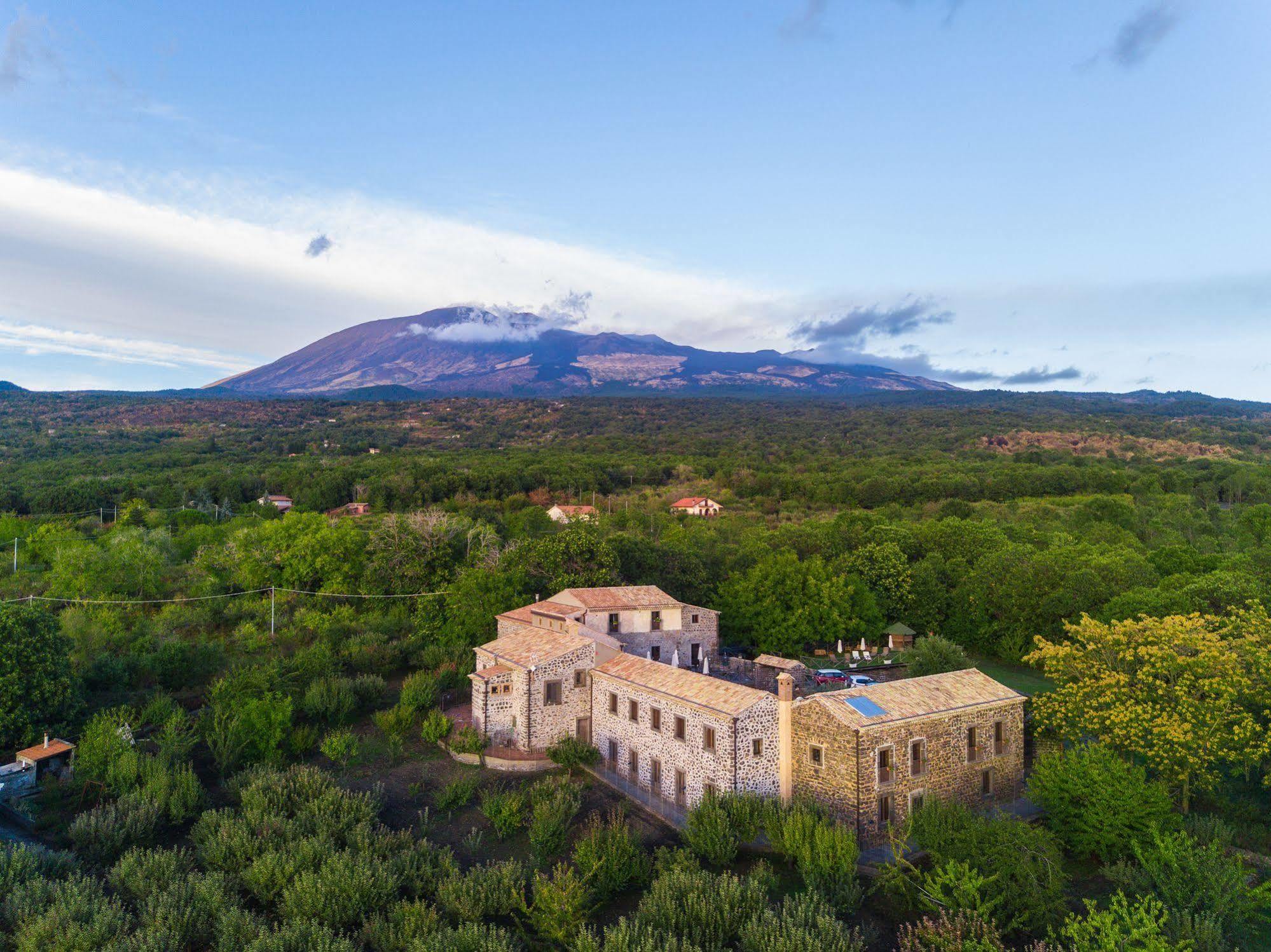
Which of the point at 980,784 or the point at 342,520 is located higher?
the point at 342,520

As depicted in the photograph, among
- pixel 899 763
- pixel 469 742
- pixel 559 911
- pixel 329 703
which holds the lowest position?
pixel 469 742

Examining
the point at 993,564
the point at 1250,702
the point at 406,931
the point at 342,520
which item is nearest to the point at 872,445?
the point at 993,564

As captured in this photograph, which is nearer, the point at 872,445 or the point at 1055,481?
the point at 1055,481

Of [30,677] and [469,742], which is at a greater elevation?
[30,677]

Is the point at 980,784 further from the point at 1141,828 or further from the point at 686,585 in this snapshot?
the point at 686,585

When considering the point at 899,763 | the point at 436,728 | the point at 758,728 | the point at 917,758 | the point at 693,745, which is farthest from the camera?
the point at 436,728

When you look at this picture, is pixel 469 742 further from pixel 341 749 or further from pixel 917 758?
pixel 917 758

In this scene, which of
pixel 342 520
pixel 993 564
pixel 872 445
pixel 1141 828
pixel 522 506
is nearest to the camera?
pixel 1141 828

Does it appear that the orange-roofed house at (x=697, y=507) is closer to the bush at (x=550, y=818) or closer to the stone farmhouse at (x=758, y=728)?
the stone farmhouse at (x=758, y=728)

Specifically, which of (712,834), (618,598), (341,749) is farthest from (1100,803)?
(341,749)
